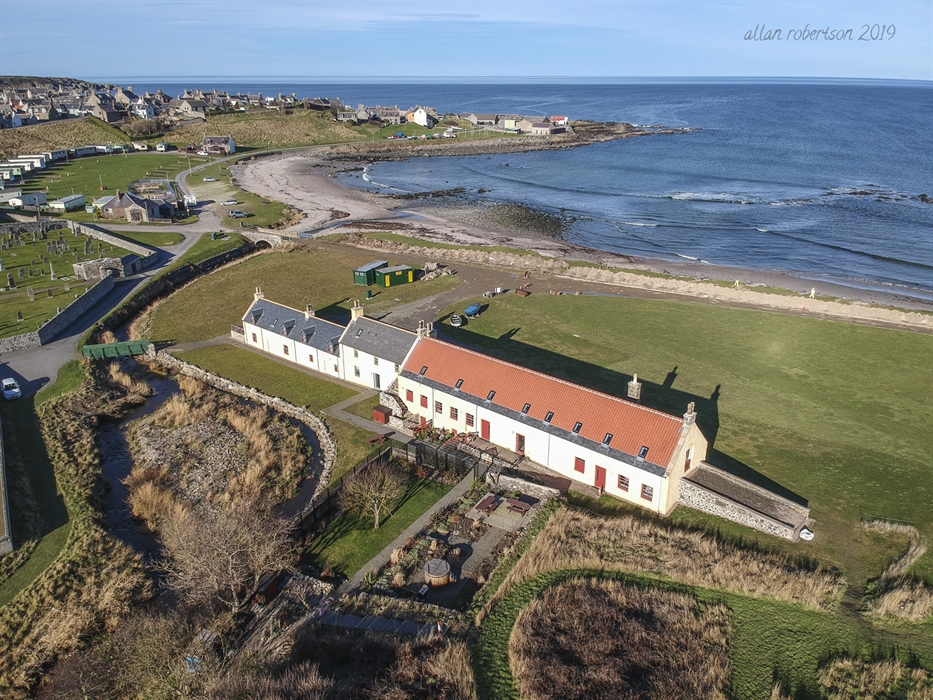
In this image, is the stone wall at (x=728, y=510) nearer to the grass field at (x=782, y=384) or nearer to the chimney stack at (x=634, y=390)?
the grass field at (x=782, y=384)

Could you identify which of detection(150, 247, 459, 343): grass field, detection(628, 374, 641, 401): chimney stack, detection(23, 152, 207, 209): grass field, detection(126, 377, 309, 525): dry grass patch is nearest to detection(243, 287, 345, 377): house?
detection(150, 247, 459, 343): grass field

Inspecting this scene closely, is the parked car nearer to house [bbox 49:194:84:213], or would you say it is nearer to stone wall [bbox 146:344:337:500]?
stone wall [bbox 146:344:337:500]

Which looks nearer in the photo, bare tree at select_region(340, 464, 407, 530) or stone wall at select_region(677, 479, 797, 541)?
stone wall at select_region(677, 479, 797, 541)

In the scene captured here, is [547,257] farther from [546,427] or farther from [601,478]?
[601,478]

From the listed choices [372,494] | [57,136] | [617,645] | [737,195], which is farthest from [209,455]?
[57,136]

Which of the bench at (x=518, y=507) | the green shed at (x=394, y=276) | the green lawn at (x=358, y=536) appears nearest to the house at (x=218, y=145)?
the green shed at (x=394, y=276)
